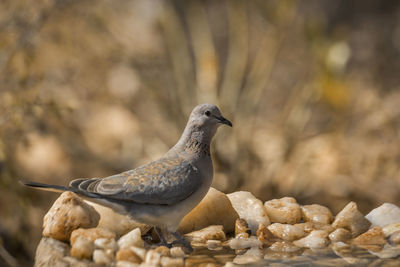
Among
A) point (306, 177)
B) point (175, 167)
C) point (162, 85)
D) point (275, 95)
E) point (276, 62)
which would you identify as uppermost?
point (276, 62)

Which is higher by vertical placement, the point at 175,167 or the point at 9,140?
the point at 9,140

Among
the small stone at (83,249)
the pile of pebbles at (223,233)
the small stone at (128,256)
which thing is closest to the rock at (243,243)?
the pile of pebbles at (223,233)

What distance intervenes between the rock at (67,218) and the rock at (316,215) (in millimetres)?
1192

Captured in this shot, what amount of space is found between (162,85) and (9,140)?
3.03 m

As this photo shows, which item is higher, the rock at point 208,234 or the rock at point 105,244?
the rock at point 208,234

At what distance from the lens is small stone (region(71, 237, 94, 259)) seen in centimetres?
200

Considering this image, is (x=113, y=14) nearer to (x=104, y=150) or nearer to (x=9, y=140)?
(x=104, y=150)

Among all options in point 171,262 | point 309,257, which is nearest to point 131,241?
point 171,262

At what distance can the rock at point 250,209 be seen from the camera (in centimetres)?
266

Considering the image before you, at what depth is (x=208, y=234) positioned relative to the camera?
249cm

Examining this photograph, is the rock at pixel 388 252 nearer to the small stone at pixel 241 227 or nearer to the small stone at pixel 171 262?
the small stone at pixel 241 227

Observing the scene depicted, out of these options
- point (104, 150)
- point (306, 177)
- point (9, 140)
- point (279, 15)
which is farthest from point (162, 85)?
point (9, 140)

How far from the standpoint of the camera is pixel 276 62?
913cm

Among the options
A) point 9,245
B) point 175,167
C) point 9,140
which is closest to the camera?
point 175,167
